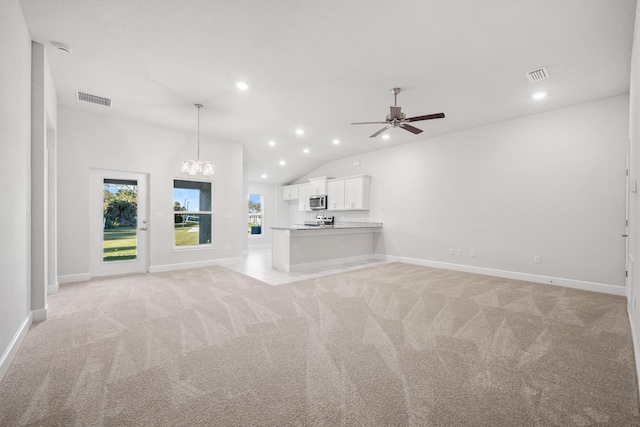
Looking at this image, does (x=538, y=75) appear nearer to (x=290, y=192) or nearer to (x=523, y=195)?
(x=523, y=195)

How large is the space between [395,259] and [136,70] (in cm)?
647

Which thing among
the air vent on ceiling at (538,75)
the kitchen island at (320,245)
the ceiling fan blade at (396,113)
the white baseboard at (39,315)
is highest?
the air vent on ceiling at (538,75)

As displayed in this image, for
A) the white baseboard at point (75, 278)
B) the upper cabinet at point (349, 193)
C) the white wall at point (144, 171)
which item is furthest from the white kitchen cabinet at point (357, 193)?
the white baseboard at point (75, 278)

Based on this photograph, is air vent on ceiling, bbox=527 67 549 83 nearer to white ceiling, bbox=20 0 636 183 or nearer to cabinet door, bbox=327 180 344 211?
white ceiling, bbox=20 0 636 183

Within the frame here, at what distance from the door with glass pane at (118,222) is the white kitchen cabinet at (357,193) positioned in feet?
16.6

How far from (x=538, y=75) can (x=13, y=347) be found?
6.29 m

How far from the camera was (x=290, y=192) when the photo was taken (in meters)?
10.8

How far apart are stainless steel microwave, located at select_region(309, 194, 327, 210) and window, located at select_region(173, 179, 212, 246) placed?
353cm

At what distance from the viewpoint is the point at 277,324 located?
311 centimetres

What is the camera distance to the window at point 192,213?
6.32m

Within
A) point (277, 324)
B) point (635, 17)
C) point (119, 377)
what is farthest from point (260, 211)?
point (635, 17)

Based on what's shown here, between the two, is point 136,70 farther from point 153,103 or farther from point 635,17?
point 635,17

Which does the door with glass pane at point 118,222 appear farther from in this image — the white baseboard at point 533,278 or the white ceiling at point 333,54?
the white baseboard at point 533,278

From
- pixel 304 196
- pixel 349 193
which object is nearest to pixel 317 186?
pixel 304 196
